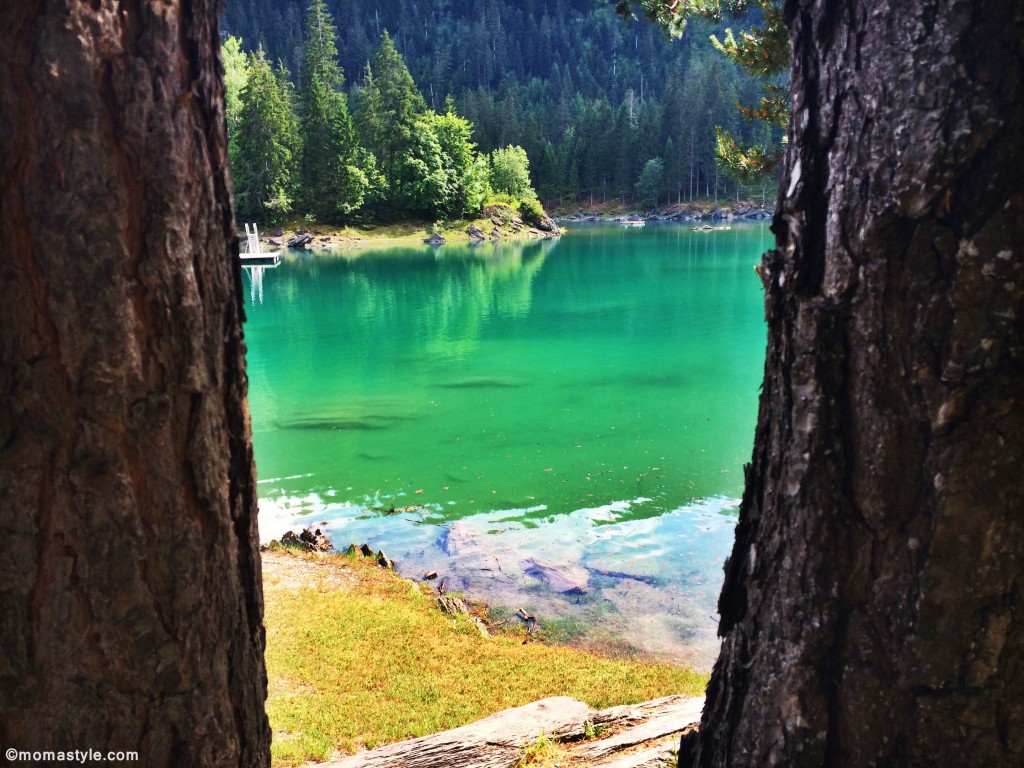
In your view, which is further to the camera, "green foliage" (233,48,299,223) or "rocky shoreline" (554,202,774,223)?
"rocky shoreline" (554,202,774,223)

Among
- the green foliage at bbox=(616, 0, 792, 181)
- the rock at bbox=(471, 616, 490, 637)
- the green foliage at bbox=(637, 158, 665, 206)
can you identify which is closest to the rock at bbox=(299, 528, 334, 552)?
the rock at bbox=(471, 616, 490, 637)

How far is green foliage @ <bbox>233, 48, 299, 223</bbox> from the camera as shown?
49.7m

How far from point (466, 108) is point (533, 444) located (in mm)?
80883

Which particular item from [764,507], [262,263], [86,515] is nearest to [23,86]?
[86,515]

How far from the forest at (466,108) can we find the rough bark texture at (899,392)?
422cm

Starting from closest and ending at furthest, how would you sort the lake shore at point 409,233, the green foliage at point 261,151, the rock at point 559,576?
1. the rock at point 559,576
2. the green foliage at point 261,151
3. the lake shore at point 409,233

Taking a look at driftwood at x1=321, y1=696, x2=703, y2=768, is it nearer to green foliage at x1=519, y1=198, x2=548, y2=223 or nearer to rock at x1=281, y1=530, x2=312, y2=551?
rock at x1=281, y1=530, x2=312, y2=551

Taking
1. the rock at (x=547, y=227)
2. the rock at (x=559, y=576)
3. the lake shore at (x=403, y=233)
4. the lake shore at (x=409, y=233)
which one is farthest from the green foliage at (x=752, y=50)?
the rock at (x=547, y=227)

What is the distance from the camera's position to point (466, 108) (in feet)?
281

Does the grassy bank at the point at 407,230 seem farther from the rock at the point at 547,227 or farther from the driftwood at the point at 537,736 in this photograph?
the driftwood at the point at 537,736

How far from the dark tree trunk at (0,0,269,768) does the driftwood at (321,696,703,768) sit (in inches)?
61.2

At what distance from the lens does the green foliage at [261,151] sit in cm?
4972

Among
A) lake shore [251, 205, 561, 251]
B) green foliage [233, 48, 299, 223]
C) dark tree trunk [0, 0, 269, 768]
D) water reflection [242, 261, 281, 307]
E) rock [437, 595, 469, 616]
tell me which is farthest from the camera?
lake shore [251, 205, 561, 251]

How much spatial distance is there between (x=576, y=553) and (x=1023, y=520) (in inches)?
237
